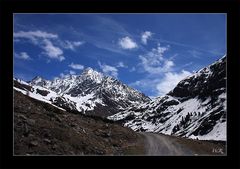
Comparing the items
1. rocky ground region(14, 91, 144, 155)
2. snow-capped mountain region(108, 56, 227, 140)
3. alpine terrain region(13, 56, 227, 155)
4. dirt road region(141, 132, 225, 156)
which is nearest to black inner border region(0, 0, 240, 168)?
alpine terrain region(13, 56, 227, 155)

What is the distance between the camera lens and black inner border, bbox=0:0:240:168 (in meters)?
5.64

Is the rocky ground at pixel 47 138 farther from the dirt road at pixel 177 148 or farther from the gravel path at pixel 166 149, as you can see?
the dirt road at pixel 177 148

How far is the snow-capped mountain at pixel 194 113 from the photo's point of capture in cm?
13150

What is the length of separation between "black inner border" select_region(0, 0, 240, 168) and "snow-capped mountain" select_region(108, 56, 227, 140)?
116140 mm

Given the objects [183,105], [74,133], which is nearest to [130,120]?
[183,105]

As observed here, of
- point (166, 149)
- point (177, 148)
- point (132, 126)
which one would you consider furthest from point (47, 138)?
point (132, 126)

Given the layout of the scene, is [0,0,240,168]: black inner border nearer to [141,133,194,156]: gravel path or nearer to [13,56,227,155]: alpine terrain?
[13,56,227,155]: alpine terrain
